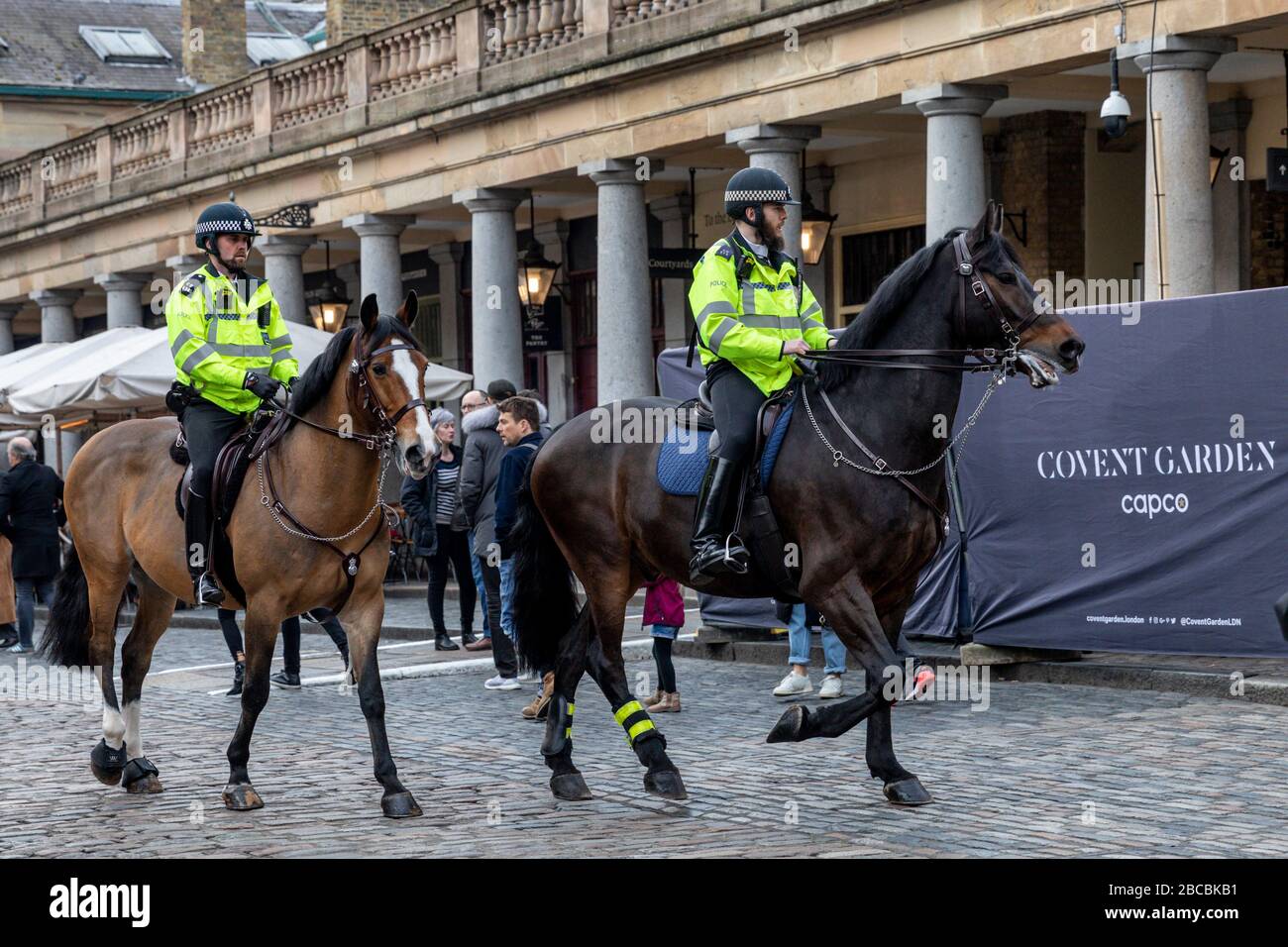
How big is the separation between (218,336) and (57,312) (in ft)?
101

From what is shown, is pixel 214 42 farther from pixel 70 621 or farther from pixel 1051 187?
pixel 70 621

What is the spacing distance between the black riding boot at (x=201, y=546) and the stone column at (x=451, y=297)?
937 inches

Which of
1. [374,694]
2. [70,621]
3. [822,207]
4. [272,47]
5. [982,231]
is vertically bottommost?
[374,694]

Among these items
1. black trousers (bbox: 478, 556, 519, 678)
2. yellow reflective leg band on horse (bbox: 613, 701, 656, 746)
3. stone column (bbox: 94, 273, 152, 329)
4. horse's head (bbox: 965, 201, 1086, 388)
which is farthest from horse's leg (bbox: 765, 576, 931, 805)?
stone column (bbox: 94, 273, 152, 329)

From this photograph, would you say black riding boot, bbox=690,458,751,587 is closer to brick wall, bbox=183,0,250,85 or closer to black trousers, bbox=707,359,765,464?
black trousers, bbox=707,359,765,464

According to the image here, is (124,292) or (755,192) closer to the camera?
(755,192)

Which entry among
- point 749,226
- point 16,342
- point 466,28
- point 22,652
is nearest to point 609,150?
point 466,28

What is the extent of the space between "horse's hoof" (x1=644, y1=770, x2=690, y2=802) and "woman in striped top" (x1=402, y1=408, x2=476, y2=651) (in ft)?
26.1

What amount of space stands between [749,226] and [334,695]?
20.3ft

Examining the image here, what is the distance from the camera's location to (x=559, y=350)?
30.4 metres

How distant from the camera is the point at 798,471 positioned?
894 centimetres

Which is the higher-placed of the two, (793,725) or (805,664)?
(793,725)

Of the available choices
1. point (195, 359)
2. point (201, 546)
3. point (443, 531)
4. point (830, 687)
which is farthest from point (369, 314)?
point (443, 531)

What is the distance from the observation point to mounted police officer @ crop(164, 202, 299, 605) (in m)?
9.49
